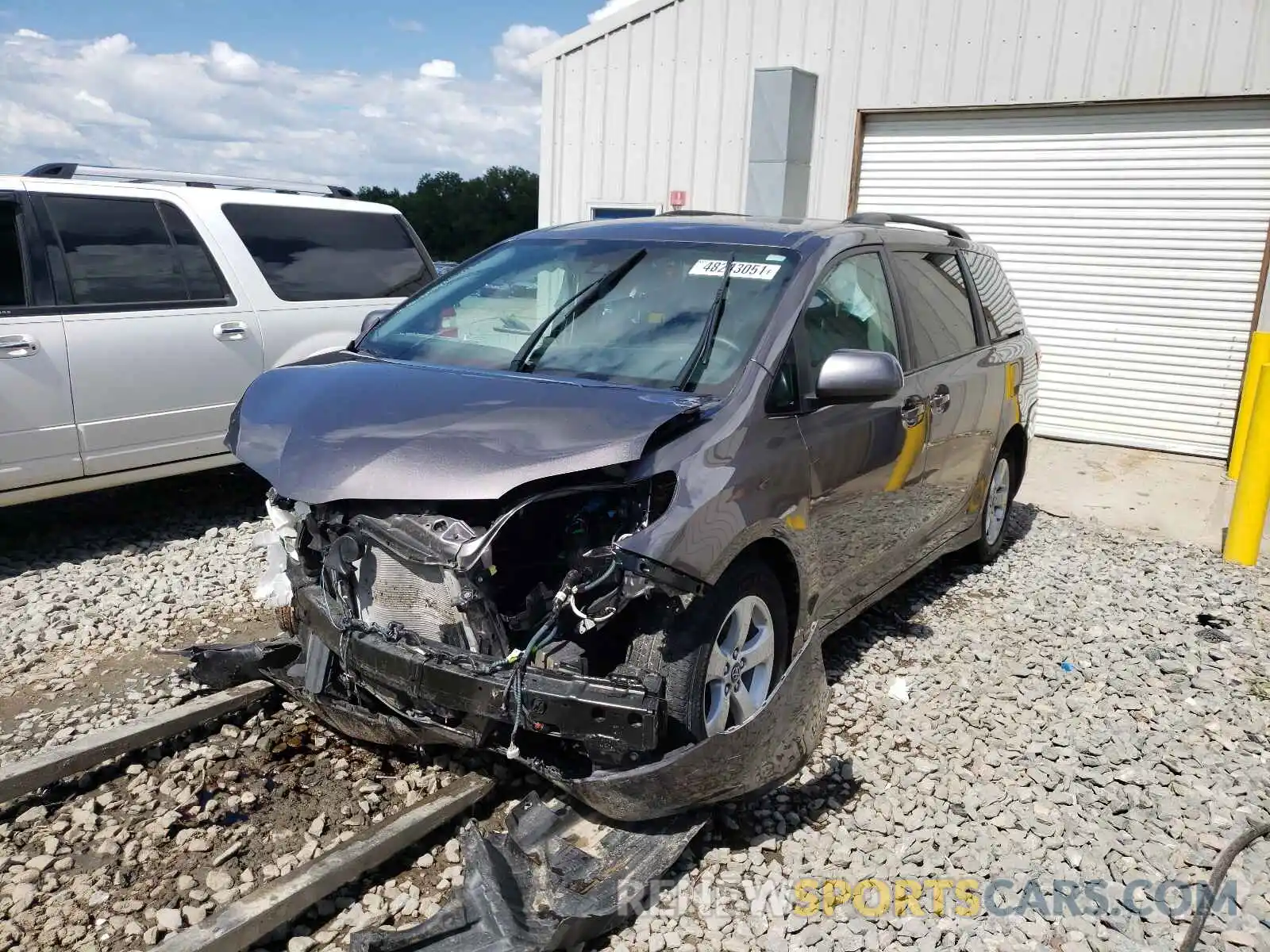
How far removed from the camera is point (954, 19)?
32.2ft

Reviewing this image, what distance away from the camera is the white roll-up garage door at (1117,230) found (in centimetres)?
927

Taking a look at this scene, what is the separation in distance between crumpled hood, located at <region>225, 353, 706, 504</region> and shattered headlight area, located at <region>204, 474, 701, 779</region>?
125mm

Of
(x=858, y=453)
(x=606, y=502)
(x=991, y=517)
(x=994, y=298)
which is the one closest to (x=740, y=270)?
(x=858, y=453)

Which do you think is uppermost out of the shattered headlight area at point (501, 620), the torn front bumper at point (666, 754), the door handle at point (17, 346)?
the door handle at point (17, 346)

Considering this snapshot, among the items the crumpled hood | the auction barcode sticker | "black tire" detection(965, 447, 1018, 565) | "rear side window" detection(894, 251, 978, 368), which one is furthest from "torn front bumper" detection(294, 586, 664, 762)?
"black tire" detection(965, 447, 1018, 565)

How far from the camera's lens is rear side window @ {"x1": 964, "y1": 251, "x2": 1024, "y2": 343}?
5699mm

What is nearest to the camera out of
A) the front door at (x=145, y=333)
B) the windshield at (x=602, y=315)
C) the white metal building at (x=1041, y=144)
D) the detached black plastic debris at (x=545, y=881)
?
the detached black plastic debris at (x=545, y=881)

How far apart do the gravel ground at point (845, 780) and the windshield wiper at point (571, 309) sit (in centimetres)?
152

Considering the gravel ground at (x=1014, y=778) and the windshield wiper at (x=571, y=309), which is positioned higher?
the windshield wiper at (x=571, y=309)

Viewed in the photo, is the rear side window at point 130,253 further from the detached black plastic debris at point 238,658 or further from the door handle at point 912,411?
the door handle at point 912,411

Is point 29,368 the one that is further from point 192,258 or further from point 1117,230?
point 1117,230

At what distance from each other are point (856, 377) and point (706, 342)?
541mm

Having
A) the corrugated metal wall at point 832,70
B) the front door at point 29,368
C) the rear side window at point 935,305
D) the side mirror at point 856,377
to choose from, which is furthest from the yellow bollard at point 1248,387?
the front door at point 29,368

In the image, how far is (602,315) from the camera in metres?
3.90
